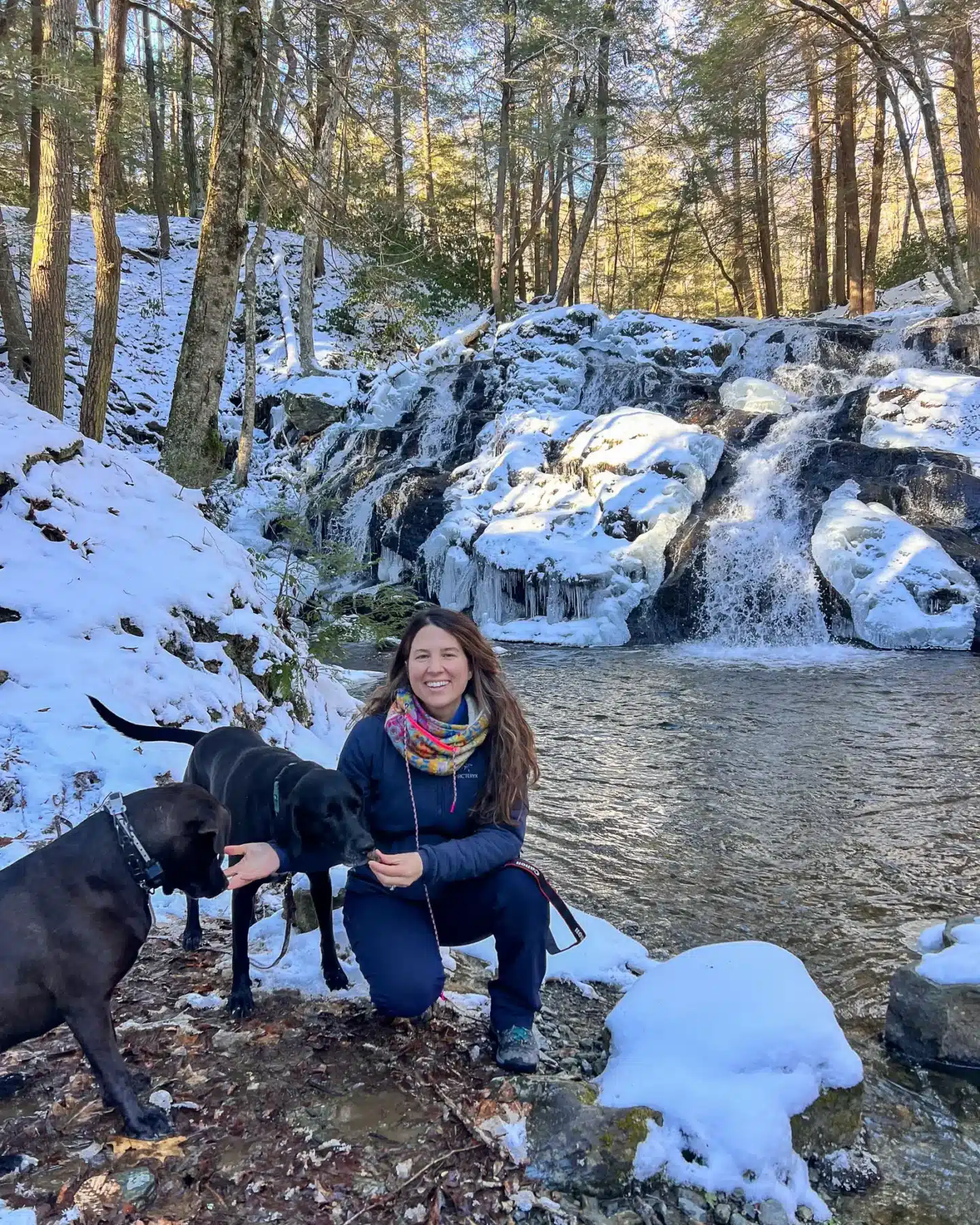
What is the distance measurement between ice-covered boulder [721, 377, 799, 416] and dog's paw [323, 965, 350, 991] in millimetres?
12956

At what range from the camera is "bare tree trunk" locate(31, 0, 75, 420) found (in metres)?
6.95

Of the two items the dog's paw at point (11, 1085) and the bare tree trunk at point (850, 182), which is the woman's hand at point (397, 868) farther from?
the bare tree trunk at point (850, 182)

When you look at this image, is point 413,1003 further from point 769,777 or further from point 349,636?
point 769,777

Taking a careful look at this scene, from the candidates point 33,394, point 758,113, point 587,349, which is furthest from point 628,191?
point 33,394

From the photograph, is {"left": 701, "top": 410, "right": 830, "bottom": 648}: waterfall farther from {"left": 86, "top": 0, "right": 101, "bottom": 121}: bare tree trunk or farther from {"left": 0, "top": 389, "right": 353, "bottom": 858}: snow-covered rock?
{"left": 86, "top": 0, "right": 101, "bottom": 121}: bare tree trunk

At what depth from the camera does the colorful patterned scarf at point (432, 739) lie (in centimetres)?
215

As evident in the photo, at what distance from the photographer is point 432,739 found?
7.04ft

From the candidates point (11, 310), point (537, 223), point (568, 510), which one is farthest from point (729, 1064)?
point (537, 223)

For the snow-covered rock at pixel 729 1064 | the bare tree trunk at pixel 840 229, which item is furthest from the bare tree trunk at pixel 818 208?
the snow-covered rock at pixel 729 1064

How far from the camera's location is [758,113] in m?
18.0

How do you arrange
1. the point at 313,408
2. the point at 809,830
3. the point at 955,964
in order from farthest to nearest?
the point at 313,408 < the point at 809,830 < the point at 955,964

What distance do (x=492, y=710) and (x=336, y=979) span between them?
0.94m

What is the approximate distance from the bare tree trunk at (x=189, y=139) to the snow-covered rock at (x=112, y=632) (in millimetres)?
14320

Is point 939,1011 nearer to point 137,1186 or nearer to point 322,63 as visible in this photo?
point 137,1186
